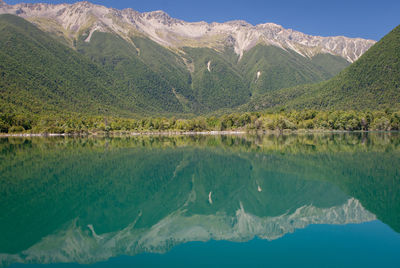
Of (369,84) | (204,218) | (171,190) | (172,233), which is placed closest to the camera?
(172,233)

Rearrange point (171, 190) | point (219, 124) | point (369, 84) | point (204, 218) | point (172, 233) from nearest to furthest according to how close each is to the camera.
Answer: point (172, 233), point (204, 218), point (171, 190), point (219, 124), point (369, 84)

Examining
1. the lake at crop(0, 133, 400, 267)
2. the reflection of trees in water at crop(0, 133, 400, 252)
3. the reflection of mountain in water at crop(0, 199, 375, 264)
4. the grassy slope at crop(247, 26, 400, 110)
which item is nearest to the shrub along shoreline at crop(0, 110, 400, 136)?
the grassy slope at crop(247, 26, 400, 110)

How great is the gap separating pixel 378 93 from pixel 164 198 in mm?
164420

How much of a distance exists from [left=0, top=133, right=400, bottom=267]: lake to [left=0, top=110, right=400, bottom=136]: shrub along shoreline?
96275 mm

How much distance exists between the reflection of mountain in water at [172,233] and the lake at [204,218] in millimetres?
45

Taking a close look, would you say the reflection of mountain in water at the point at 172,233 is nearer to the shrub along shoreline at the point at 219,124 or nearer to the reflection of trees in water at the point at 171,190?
the reflection of trees in water at the point at 171,190

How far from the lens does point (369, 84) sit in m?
160

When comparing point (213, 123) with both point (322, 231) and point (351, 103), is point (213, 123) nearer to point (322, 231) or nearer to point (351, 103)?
point (351, 103)

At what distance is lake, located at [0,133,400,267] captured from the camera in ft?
35.7

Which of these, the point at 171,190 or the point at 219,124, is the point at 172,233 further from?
the point at 219,124

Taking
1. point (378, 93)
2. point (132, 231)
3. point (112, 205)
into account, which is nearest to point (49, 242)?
point (132, 231)

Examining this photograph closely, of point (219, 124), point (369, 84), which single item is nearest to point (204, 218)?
point (219, 124)

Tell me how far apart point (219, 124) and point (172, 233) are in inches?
4766

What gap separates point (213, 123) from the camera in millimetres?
138000
